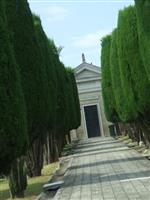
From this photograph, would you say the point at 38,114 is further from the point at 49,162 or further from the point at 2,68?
the point at 49,162

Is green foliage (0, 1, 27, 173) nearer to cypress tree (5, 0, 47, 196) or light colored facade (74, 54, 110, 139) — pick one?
cypress tree (5, 0, 47, 196)

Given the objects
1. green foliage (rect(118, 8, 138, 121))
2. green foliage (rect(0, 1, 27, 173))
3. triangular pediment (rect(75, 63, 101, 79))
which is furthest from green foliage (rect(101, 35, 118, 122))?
green foliage (rect(0, 1, 27, 173))

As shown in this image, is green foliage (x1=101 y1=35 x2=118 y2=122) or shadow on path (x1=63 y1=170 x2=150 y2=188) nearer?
shadow on path (x1=63 y1=170 x2=150 y2=188)

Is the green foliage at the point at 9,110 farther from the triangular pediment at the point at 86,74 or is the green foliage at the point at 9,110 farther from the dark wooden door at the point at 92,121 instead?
the triangular pediment at the point at 86,74

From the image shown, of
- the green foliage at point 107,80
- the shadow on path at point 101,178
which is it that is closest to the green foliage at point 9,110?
the shadow on path at point 101,178

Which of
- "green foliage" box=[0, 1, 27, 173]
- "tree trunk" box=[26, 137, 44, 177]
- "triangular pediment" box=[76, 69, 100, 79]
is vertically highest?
"triangular pediment" box=[76, 69, 100, 79]

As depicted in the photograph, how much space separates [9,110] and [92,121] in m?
57.9

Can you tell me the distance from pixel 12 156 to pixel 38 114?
6.97 metres

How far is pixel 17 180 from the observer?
54.6ft

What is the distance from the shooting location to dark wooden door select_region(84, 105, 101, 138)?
2719 inches

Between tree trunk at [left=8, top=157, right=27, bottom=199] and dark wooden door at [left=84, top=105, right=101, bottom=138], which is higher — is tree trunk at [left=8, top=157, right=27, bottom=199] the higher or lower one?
the lower one

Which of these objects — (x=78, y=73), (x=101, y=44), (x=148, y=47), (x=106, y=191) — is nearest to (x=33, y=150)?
(x=148, y=47)

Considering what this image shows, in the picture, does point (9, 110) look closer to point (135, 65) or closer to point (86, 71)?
point (135, 65)

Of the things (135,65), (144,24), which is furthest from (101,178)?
(135,65)
